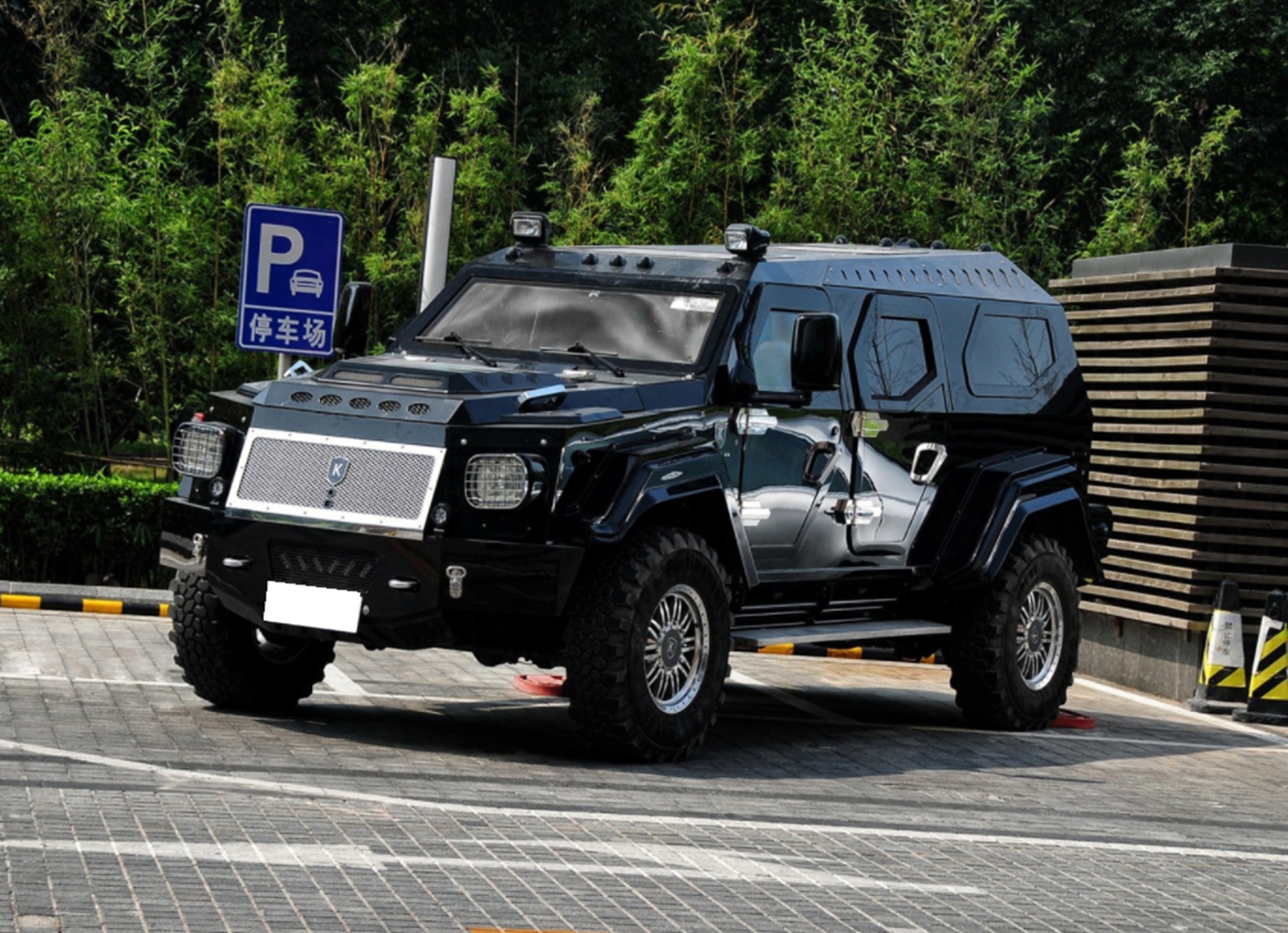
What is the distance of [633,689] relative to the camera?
31.9ft

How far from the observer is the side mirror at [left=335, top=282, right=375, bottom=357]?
466 inches

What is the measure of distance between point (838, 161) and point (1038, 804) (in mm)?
13326

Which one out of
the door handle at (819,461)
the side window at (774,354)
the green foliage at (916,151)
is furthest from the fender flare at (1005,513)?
the green foliage at (916,151)

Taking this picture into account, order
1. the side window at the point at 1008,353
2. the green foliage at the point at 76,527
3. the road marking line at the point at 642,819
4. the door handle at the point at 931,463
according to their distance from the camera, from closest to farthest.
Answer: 1. the road marking line at the point at 642,819
2. the door handle at the point at 931,463
3. the side window at the point at 1008,353
4. the green foliage at the point at 76,527

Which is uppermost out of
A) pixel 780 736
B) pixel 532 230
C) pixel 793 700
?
pixel 532 230

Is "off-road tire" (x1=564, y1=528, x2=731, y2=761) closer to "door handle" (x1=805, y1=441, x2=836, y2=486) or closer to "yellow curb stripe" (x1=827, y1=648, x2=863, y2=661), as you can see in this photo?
"door handle" (x1=805, y1=441, x2=836, y2=486)

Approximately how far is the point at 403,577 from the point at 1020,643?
4.32 metres

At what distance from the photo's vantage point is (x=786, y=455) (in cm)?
1105

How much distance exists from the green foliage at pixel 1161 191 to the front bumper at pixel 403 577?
13.2 metres

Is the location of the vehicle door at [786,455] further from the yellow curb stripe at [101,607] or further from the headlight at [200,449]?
the yellow curb stripe at [101,607]

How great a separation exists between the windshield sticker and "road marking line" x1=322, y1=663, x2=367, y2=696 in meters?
2.80

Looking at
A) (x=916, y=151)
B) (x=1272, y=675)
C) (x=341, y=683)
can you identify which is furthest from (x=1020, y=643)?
(x=916, y=151)

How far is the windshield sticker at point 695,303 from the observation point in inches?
432

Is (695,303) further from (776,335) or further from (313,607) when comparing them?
(313,607)
